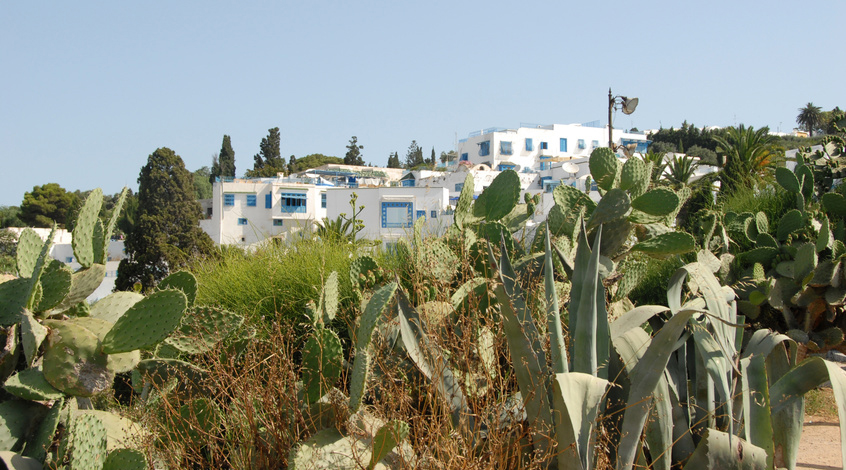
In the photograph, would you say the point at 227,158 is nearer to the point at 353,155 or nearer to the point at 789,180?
the point at 353,155

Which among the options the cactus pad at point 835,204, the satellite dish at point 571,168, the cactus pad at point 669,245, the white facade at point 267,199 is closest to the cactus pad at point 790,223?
the cactus pad at point 835,204

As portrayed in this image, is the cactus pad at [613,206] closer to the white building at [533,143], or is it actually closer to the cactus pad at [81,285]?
the cactus pad at [81,285]

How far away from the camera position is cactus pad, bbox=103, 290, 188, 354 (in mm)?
1998

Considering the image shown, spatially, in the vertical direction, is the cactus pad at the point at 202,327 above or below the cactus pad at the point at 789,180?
below

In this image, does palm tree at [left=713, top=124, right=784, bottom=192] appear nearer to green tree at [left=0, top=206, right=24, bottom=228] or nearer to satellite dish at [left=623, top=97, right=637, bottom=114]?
satellite dish at [left=623, top=97, right=637, bottom=114]

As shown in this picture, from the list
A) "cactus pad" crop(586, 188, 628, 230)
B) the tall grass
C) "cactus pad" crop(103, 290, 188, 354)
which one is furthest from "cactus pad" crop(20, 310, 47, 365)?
"cactus pad" crop(586, 188, 628, 230)

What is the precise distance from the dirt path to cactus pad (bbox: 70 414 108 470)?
10.1ft

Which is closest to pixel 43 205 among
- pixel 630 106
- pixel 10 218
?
pixel 10 218

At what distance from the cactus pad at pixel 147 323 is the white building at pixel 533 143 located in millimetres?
44272

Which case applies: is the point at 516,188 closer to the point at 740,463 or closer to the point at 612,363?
the point at 612,363

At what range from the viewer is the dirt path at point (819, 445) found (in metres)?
3.02

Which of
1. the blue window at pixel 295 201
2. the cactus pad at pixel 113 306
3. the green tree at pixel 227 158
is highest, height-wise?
the green tree at pixel 227 158

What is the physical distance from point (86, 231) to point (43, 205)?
3738cm

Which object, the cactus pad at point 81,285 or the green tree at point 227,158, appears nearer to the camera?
the cactus pad at point 81,285
